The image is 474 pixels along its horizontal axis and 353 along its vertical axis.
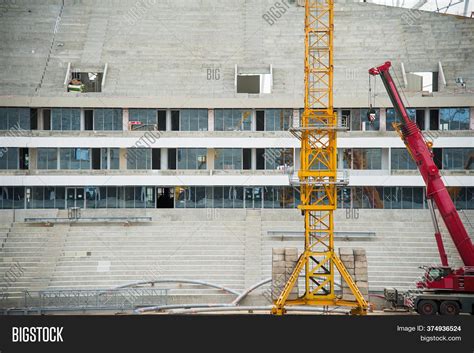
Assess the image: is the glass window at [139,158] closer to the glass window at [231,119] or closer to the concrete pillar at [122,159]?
the concrete pillar at [122,159]

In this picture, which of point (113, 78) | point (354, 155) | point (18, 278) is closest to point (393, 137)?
point (354, 155)

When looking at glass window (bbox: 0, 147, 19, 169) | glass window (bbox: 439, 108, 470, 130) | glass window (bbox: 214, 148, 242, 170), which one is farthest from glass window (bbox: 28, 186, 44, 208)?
glass window (bbox: 439, 108, 470, 130)

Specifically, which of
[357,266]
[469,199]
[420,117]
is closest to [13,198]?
[357,266]

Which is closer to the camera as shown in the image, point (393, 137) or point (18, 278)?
point (18, 278)

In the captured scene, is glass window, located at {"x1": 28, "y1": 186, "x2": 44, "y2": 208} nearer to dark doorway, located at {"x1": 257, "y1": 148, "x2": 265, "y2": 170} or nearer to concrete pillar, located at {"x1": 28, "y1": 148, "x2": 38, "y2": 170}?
concrete pillar, located at {"x1": 28, "y1": 148, "x2": 38, "y2": 170}

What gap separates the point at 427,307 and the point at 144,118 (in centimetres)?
2466

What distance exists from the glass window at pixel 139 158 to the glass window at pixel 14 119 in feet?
22.7

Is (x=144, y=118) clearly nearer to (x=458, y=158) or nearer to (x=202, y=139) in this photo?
(x=202, y=139)

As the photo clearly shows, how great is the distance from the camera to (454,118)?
62.3 m

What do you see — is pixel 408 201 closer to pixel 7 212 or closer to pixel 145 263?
pixel 145 263

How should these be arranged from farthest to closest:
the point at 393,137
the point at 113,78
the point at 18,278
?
the point at 113,78 < the point at 393,137 < the point at 18,278
